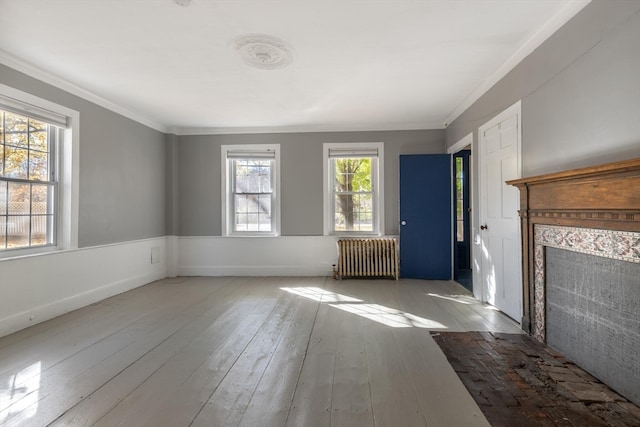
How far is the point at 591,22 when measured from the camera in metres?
2.20

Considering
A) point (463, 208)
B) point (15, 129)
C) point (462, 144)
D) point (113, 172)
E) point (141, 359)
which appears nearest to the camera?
point (141, 359)

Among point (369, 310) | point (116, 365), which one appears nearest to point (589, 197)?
point (369, 310)

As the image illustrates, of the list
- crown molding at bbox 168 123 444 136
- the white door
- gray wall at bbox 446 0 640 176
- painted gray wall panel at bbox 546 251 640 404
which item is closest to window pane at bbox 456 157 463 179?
crown molding at bbox 168 123 444 136

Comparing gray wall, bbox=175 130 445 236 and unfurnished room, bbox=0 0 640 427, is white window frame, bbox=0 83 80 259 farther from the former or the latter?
gray wall, bbox=175 130 445 236

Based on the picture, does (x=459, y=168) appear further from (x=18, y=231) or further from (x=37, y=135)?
(x=18, y=231)

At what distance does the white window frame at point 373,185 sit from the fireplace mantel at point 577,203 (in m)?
2.77

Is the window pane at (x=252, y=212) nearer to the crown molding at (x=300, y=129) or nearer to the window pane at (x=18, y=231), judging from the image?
the crown molding at (x=300, y=129)

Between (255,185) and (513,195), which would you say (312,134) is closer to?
(255,185)

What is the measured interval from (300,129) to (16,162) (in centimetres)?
380

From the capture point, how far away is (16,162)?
3.32 m

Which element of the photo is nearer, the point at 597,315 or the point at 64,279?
the point at 597,315

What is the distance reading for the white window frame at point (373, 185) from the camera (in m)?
5.62

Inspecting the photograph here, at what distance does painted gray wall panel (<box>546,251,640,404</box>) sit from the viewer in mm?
1896

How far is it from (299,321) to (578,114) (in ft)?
9.80
